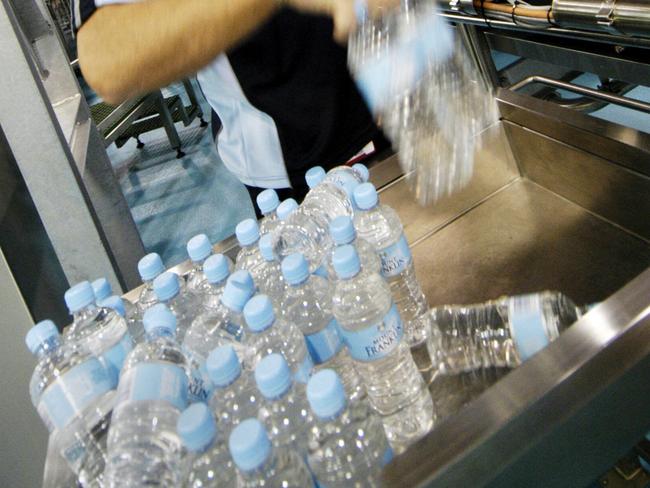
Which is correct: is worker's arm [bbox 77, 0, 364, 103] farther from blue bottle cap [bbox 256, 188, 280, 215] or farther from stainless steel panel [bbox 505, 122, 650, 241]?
stainless steel panel [bbox 505, 122, 650, 241]

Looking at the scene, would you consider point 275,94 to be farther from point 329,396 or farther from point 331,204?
point 329,396

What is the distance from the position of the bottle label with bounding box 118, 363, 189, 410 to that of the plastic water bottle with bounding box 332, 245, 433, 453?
0.28m

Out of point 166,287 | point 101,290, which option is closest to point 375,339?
point 166,287

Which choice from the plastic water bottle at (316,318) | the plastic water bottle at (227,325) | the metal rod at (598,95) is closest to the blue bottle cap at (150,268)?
the plastic water bottle at (227,325)

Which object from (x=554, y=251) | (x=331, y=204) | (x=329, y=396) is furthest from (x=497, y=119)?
(x=329, y=396)

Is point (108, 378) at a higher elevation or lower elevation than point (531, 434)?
higher

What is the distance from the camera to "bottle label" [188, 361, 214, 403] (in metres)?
0.86

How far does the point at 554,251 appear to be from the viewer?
4.31ft

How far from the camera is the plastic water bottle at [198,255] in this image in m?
1.22

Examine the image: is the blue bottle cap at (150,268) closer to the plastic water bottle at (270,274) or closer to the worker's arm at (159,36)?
the plastic water bottle at (270,274)

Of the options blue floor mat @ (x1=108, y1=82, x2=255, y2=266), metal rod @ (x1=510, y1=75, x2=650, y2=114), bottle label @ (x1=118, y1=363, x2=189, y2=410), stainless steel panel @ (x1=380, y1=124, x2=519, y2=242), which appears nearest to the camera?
bottle label @ (x1=118, y1=363, x2=189, y2=410)

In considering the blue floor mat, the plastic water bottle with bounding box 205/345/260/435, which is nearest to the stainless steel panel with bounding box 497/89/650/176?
the plastic water bottle with bounding box 205/345/260/435

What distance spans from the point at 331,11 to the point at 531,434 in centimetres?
89

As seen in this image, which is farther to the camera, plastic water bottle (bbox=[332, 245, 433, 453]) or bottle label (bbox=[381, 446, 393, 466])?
plastic water bottle (bbox=[332, 245, 433, 453])
